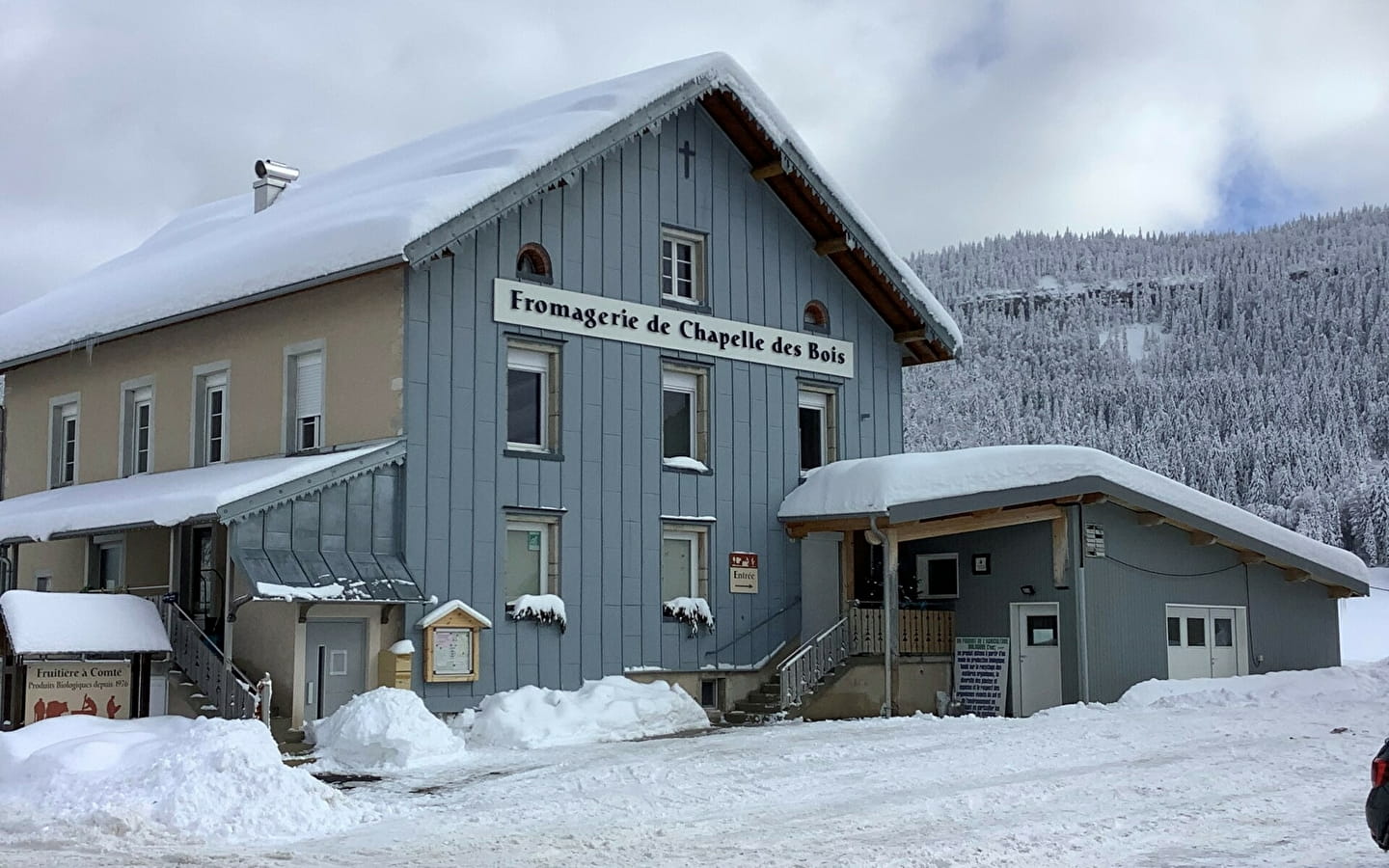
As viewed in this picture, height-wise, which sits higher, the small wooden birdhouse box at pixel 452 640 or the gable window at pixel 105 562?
the gable window at pixel 105 562

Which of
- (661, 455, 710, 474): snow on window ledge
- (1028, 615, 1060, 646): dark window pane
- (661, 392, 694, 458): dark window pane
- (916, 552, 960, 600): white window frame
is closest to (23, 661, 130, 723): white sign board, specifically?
(661, 455, 710, 474): snow on window ledge

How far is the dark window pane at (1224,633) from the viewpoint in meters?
26.6

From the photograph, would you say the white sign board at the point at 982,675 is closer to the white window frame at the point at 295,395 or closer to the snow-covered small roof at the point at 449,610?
the snow-covered small roof at the point at 449,610

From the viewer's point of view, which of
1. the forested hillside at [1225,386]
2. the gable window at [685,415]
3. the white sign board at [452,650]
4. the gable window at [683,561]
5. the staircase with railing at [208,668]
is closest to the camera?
the staircase with railing at [208,668]

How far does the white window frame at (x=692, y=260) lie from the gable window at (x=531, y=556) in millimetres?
4330

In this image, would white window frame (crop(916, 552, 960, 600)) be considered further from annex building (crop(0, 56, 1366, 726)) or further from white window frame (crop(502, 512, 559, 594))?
white window frame (crop(502, 512, 559, 594))

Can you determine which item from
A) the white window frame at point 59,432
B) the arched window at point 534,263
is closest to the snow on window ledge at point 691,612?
the arched window at point 534,263

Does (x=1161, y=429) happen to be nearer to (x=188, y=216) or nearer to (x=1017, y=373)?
(x=1017, y=373)

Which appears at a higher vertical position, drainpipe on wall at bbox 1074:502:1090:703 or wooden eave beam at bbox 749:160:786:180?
wooden eave beam at bbox 749:160:786:180

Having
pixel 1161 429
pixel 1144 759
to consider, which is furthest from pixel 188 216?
pixel 1161 429

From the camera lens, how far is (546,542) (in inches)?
922

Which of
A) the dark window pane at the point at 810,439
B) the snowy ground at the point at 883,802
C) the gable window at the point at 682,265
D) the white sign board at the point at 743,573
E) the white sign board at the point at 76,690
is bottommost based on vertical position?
the snowy ground at the point at 883,802

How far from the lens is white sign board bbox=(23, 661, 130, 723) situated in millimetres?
17953

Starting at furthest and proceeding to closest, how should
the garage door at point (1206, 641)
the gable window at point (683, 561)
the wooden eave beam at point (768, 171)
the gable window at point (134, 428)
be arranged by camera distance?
the gable window at point (134, 428) → the wooden eave beam at point (768, 171) → the garage door at point (1206, 641) → the gable window at point (683, 561)
